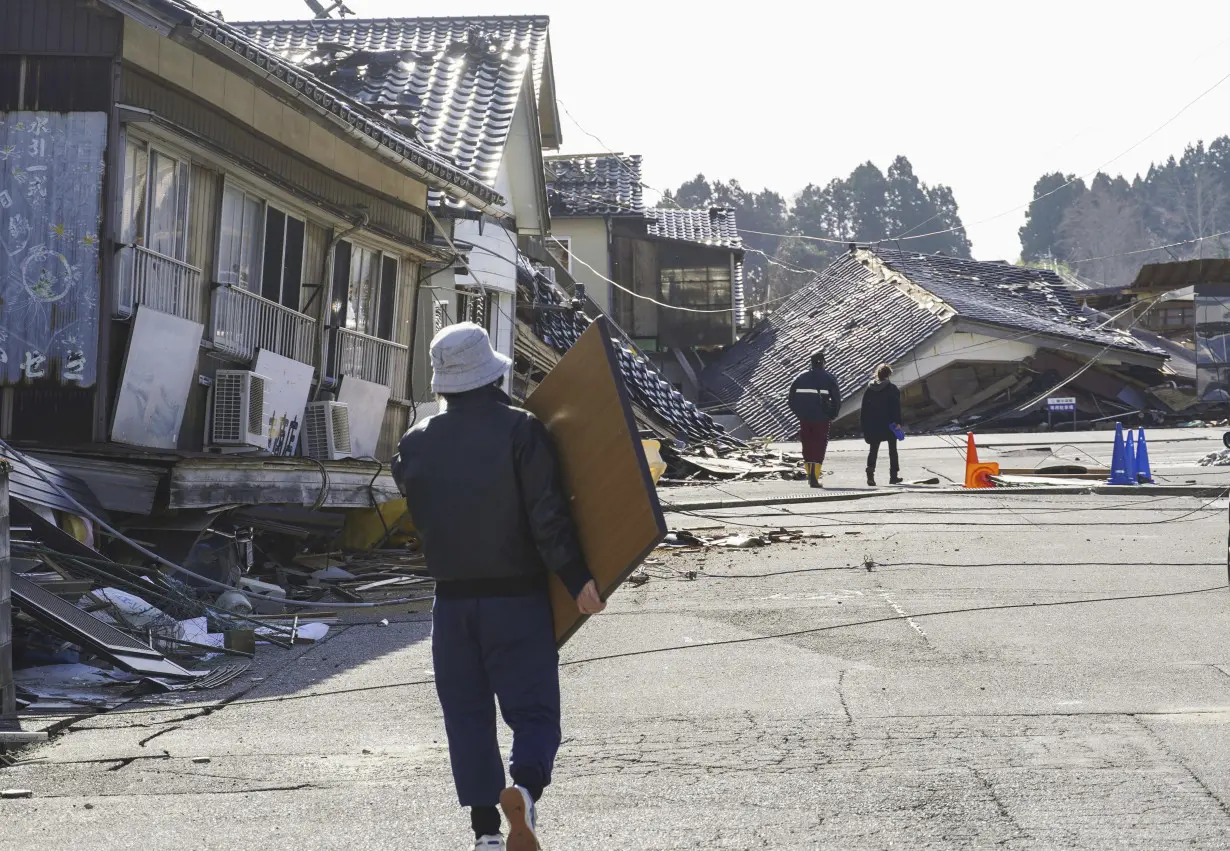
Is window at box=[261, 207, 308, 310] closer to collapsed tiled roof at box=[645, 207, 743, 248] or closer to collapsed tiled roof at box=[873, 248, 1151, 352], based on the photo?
collapsed tiled roof at box=[873, 248, 1151, 352]

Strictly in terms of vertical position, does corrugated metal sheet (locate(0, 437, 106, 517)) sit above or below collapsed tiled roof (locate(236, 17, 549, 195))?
below

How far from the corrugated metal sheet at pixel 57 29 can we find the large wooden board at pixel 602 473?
293 inches

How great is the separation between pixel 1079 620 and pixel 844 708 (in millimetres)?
2835

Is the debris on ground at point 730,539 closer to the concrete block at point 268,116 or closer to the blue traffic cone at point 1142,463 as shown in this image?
the concrete block at point 268,116

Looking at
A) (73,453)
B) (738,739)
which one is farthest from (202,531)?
(738,739)

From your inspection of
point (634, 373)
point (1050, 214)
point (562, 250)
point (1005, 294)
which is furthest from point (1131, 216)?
point (634, 373)

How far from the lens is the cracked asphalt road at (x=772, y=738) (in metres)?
4.61

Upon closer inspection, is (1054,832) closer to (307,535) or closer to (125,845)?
(125,845)

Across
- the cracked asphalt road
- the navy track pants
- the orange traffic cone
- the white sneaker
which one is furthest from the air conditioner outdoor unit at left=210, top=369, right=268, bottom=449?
the orange traffic cone

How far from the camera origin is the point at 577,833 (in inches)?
180

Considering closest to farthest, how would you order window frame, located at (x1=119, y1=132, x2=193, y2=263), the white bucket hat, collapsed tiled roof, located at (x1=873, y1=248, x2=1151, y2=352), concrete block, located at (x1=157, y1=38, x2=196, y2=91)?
the white bucket hat, window frame, located at (x1=119, y1=132, x2=193, y2=263), concrete block, located at (x1=157, y1=38, x2=196, y2=91), collapsed tiled roof, located at (x1=873, y1=248, x2=1151, y2=352)

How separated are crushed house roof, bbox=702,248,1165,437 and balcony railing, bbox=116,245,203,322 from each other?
26.3m

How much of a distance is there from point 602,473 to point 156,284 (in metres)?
7.70

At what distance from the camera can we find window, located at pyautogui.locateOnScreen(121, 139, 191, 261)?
35.3 ft
